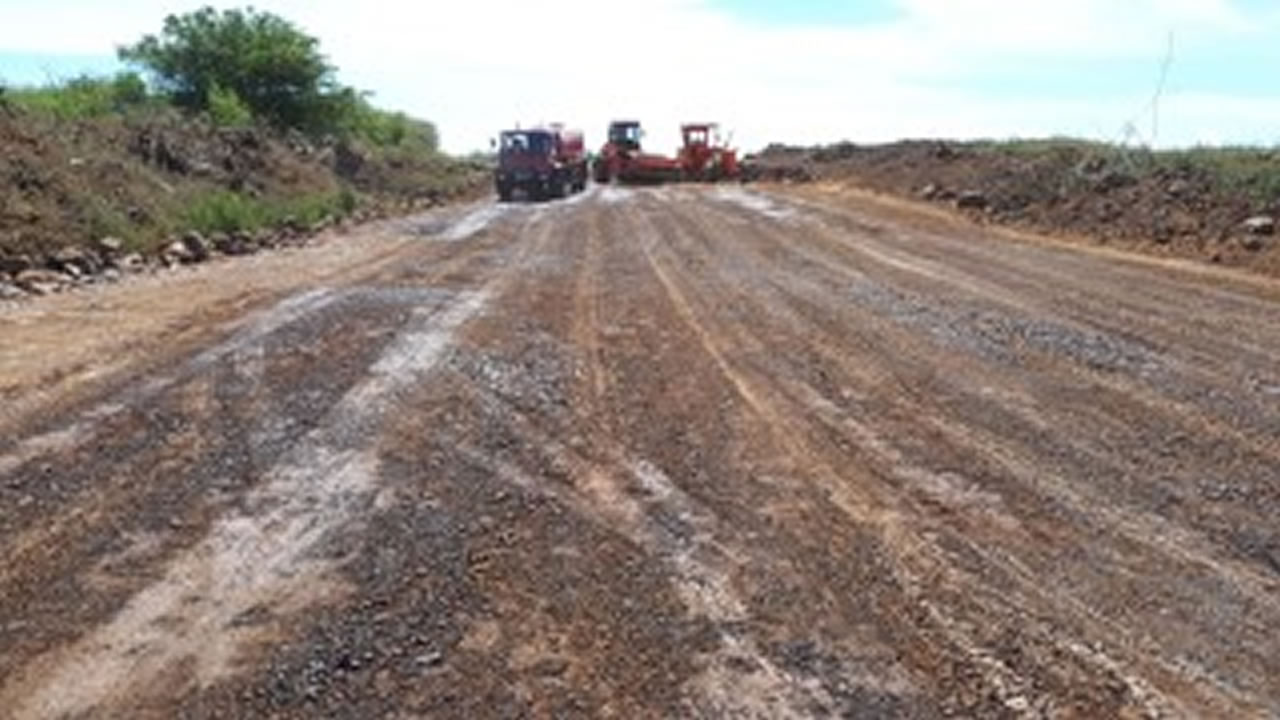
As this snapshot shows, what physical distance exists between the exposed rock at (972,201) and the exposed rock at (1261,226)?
10196 mm

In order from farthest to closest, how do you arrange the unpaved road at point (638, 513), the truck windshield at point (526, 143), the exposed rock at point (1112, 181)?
1. the truck windshield at point (526, 143)
2. the exposed rock at point (1112, 181)
3. the unpaved road at point (638, 513)

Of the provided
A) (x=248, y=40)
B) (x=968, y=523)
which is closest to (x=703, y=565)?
(x=968, y=523)

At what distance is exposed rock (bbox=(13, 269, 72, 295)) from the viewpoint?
16516 mm

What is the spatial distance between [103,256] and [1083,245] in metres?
14.6

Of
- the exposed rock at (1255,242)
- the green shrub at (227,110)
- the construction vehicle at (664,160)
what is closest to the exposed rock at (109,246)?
the exposed rock at (1255,242)

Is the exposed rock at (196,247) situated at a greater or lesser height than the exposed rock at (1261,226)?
lesser

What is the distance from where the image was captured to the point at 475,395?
32.9ft

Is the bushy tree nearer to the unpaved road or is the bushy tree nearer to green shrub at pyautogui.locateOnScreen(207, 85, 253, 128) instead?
green shrub at pyautogui.locateOnScreen(207, 85, 253, 128)

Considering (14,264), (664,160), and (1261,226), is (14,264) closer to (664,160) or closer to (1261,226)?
(1261,226)

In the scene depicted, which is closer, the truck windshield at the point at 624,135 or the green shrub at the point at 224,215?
the green shrub at the point at 224,215

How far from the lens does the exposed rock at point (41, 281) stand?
16.5 metres

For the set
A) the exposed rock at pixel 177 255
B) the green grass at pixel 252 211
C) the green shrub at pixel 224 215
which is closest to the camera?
the exposed rock at pixel 177 255

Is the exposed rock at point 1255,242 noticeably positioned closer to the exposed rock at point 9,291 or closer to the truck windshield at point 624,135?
the exposed rock at point 9,291

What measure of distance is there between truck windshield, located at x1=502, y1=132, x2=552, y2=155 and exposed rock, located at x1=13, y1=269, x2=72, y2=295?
86.3 feet
